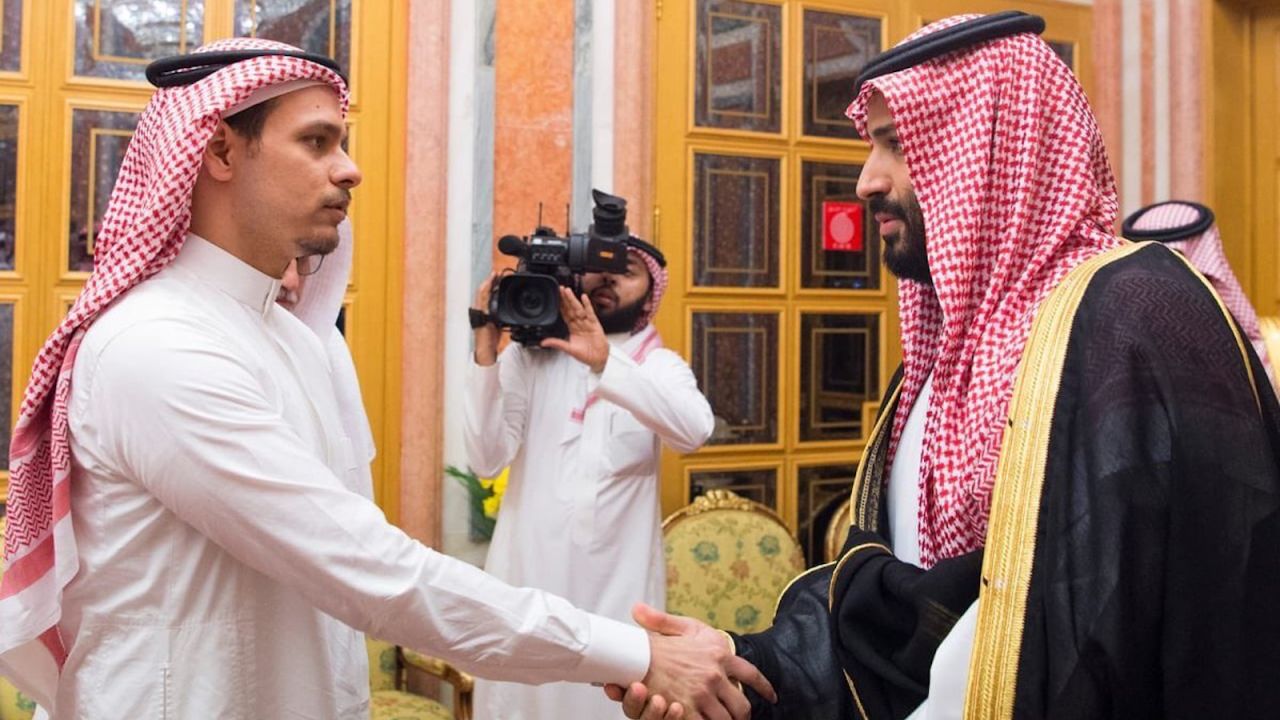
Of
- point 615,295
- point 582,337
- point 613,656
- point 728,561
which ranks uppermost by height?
point 615,295

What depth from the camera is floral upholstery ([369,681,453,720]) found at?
2998 mm

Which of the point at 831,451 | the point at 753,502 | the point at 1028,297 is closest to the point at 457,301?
the point at 753,502

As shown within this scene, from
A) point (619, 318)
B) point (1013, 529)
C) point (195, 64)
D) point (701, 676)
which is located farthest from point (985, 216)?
point (619, 318)

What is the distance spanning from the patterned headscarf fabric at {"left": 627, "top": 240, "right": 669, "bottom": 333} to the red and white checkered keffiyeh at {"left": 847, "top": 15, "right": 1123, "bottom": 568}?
1677 mm

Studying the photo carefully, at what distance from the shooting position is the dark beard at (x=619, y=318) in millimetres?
3242

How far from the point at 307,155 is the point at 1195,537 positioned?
1354 mm

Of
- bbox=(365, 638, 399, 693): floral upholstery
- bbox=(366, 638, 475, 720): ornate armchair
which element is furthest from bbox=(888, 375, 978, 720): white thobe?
bbox=(365, 638, 399, 693): floral upholstery

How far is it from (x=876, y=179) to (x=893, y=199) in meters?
0.04

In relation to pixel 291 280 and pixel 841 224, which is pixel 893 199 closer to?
pixel 291 280

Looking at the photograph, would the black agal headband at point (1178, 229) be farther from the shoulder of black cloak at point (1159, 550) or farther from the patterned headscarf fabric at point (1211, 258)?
the shoulder of black cloak at point (1159, 550)

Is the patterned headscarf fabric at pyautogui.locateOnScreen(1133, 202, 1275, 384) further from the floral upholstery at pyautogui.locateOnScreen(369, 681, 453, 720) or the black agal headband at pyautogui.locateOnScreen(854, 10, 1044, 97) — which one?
the floral upholstery at pyautogui.locateOnScreen(369, 681, 453, 720)

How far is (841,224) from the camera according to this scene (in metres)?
4.11

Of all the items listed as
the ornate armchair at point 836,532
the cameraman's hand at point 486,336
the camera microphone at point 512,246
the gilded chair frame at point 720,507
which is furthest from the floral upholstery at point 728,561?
the camera microphone at point 512,246

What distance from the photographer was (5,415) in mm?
3227
